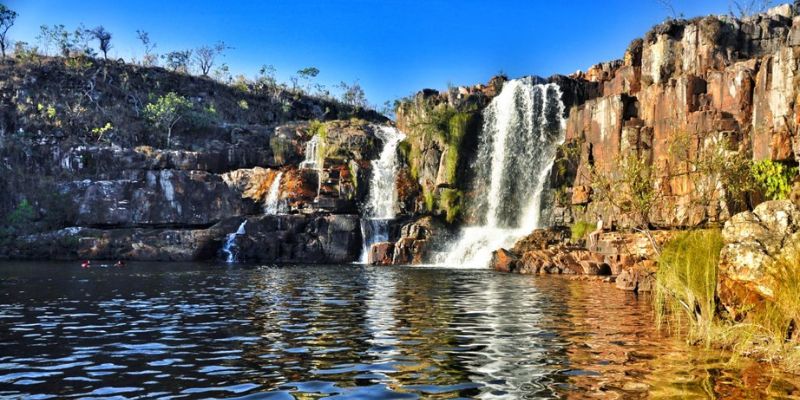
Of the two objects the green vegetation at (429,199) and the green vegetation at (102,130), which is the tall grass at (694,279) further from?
the green vegetation at (102,130)

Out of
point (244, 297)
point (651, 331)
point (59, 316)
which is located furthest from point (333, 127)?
point (651, 331)

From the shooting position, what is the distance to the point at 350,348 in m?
15.6

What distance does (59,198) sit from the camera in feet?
209


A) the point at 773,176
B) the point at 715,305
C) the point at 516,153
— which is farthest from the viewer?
the point at 516,153

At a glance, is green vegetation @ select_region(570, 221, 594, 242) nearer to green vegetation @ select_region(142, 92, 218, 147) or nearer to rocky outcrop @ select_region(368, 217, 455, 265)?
rocky outcrop @ select_region(368, 217, 455, 265)

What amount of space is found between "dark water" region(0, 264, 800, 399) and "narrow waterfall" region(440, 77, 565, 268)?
1131 inches

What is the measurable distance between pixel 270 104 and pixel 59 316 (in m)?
83.9

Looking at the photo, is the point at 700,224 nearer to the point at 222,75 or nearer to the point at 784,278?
the point at 784,278

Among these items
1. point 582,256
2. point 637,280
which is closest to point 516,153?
point 582,256

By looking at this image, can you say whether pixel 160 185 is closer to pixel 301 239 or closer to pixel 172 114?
pixel 301 239

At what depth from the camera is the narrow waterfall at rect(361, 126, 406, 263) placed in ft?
192

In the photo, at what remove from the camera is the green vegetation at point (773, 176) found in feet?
119

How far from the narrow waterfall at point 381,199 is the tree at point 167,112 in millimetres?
28644

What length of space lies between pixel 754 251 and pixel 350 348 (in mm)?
9579
